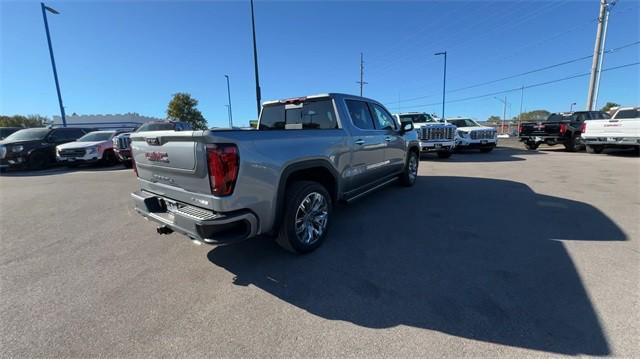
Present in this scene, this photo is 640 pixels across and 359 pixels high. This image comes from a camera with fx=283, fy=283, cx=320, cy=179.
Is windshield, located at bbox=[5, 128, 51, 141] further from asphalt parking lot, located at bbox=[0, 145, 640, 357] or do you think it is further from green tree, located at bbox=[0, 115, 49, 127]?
green tree, located at bbox=[0, 115, 49, 127]

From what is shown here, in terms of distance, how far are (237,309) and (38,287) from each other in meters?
2.11

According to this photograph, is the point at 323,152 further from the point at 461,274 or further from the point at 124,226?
the point at 124,226

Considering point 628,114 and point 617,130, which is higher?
point 628,114

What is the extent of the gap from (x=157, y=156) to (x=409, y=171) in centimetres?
525

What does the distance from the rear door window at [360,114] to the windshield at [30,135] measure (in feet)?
47.1

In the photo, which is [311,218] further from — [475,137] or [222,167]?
[475,137]

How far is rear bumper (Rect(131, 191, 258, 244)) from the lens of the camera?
7.89 ft

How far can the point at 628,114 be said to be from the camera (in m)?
11.6

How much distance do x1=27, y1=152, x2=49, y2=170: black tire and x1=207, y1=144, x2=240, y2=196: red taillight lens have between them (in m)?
13.9

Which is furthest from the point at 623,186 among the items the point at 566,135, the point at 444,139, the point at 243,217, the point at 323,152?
the point at 566,135

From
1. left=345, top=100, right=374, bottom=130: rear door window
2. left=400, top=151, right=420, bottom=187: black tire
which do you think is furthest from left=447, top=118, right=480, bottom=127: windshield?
left=345, top=100, right=374, bottom=130: rear door window

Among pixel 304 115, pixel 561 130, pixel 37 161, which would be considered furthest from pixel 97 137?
pixel 561 130

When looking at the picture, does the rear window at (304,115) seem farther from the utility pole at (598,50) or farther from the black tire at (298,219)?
the utility pole at (598,50)

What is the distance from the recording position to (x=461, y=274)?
2811 millimetres
